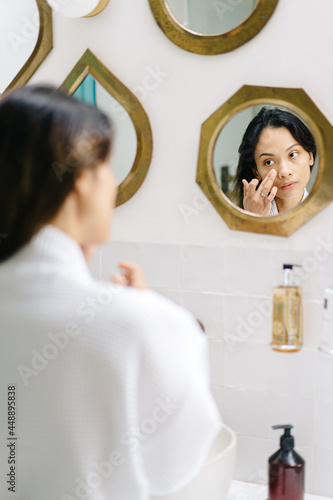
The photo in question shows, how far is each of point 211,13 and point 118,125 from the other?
34cm

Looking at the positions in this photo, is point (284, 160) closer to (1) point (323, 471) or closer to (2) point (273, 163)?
(2) point (273, 163)

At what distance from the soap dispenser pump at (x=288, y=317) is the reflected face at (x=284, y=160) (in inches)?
7.0

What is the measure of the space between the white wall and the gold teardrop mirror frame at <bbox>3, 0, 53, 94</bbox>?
1.0 inches

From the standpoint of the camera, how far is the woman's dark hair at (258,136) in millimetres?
1259

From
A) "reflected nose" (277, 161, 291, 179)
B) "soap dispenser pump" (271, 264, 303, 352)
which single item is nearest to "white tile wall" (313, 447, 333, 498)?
"soap dispenser pump" (271, 264, 303, 352)

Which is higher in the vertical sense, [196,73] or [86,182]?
[196,73]

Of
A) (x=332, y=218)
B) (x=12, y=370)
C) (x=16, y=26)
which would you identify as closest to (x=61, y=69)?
(x=16, y=26)

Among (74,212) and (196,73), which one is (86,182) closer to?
(74,212)

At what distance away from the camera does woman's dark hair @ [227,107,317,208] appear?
4.13ft

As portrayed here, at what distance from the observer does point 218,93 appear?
1.31m

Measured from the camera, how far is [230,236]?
1334 millimetres

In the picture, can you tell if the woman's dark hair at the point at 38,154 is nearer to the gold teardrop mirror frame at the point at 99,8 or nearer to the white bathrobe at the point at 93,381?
the white bathrobe at the point at 93,381

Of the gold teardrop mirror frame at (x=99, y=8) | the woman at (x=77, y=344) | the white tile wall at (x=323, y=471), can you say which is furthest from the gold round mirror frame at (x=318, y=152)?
the woman at (x=77, y=344)

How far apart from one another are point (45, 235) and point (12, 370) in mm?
170
